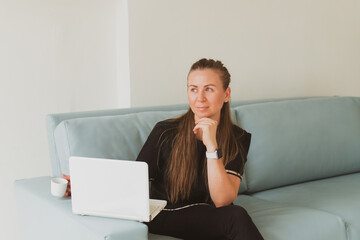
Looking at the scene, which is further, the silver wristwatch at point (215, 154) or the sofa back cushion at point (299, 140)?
the sofa back cushion at point (299, 140)

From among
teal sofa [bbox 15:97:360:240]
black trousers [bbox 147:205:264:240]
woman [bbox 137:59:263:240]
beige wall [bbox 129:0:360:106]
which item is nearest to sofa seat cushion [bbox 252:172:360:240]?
teal sofa [bbox 15:97:360:240]

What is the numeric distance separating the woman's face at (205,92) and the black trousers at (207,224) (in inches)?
15.4

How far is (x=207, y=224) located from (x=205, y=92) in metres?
0.54

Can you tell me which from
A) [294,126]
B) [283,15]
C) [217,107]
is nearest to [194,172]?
[217,107]

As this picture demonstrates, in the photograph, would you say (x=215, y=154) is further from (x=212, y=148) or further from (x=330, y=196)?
(x=330, y=196)

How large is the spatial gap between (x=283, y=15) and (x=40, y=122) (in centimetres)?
184

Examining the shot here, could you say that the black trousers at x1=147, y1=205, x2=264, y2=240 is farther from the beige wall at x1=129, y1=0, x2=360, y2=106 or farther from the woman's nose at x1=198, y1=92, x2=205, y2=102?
the beige wall at x1=129, y1=0, x2=360, y2=106

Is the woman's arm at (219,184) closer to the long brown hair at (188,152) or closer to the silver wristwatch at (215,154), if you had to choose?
the silver wristwatch at (215,154)

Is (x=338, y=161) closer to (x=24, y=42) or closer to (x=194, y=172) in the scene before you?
(x=194, y=172)

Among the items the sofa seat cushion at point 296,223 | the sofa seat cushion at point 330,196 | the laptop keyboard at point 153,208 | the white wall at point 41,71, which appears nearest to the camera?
the laptop keyboard at point 153,208

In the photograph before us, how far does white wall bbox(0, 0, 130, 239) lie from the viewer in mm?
2586

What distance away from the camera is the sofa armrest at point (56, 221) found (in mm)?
1670

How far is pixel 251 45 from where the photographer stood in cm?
339

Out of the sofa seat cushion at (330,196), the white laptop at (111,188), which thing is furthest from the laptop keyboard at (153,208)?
the sofa seat cushion at (330,196)
